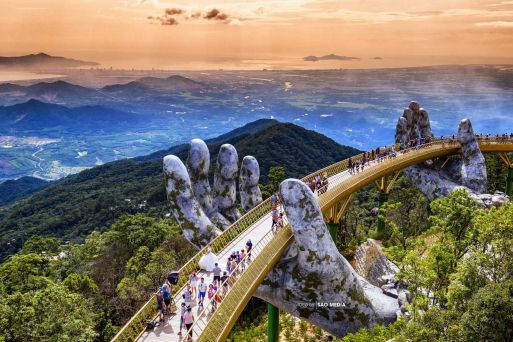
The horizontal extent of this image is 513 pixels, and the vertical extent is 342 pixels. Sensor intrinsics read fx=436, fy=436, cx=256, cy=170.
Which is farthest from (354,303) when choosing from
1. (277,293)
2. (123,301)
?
(123,301)

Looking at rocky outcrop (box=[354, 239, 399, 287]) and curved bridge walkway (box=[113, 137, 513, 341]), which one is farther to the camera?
rocky outcrop (box=[354, 239, 399, 287])

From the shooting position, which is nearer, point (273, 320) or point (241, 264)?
point (241, 264)

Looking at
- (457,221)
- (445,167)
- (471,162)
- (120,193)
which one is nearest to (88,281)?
(457,221)

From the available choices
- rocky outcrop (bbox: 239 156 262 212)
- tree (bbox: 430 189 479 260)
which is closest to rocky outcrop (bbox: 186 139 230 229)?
rocky outcrop (bbox: 239 156 262 212)

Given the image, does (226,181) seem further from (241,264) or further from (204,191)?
(241,264)

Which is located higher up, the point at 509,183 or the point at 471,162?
the point at 471,162

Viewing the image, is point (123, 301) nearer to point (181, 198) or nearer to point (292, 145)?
point (181, 198)

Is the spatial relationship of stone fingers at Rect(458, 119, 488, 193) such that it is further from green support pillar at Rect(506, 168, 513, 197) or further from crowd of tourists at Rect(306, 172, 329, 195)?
crowd of tourists at Rect(306, 172, 329, 195)
